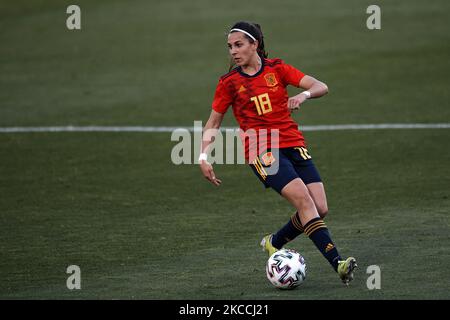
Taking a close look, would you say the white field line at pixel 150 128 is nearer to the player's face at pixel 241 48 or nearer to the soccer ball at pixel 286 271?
the player's face at pixel 241 48

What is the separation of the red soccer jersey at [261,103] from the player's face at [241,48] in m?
0.16

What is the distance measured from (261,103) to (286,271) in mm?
1712

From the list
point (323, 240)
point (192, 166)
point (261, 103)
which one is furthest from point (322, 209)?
point (192, 166)

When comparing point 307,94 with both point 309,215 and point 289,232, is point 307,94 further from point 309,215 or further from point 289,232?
point 289,232

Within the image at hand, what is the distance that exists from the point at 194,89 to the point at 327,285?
45.0ft

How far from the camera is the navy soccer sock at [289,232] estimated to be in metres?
9.76

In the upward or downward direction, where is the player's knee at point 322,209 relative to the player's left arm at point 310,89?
downward

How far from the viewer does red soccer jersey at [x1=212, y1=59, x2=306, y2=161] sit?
9.51 metres

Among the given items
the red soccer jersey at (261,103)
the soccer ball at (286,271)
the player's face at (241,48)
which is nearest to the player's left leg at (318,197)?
the red soccer jersey at (261,103)

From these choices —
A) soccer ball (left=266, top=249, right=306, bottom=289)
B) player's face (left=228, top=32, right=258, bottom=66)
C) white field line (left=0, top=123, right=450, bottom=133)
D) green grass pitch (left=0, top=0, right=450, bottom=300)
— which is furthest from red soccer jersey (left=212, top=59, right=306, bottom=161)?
white field line (left=0, top=123, right=450, bottom=133)

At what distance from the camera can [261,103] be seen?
950 centimetres

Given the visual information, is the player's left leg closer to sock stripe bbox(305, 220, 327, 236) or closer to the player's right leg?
the player's right leg

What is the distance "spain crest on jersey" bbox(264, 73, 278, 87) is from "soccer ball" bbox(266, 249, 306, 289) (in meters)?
1.73
